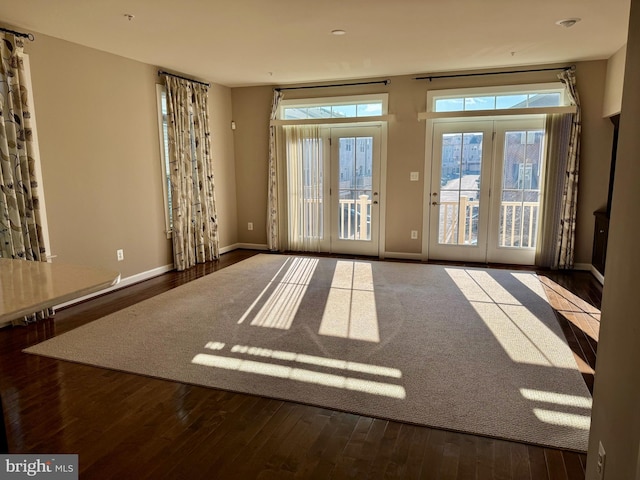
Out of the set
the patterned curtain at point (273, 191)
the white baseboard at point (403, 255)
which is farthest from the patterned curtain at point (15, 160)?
the white baseboard at point (403, 255)

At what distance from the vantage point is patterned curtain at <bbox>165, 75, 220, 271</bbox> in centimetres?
545

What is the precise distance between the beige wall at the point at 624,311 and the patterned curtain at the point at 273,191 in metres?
5.56

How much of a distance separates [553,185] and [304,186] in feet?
11.5

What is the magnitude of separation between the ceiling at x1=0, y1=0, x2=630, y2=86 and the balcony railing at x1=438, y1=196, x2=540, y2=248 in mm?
1836

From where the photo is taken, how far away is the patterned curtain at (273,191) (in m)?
6.55

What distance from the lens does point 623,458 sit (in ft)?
4.11

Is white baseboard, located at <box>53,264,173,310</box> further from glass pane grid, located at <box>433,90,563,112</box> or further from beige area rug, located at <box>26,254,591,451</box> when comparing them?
glass pane grid, located at <box>433,90,563,112</box>

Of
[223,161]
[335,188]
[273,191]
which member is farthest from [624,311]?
[223,161]

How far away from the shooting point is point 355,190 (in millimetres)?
6414

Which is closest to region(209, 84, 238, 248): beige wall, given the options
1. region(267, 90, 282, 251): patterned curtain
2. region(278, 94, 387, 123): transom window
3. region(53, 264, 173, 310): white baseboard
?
region(267, 90, 282, 251): patterned curtain

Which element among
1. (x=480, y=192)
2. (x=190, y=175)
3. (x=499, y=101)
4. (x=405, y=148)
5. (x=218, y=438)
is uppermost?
(x=499, y=101)

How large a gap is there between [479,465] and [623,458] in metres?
0.81

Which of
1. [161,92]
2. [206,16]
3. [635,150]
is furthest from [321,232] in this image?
[635,150]

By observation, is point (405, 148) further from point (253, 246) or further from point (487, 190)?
point (253, 246)
